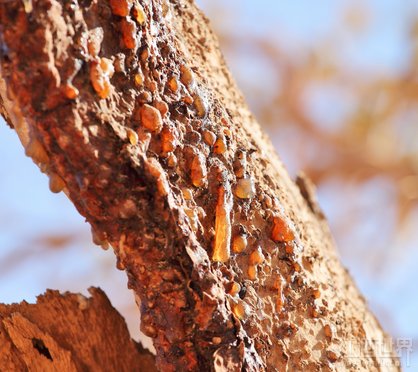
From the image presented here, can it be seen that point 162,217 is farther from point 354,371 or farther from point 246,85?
point 246,85

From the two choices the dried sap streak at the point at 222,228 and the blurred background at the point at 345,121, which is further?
the blurred background at the point at 345,121

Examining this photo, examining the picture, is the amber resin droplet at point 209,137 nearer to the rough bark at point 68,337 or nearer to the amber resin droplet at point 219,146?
the amber resin droplet at point 219,146

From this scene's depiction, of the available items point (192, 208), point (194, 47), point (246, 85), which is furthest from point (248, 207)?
point (246, 85)

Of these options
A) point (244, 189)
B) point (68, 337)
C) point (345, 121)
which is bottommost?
point (68, 337)

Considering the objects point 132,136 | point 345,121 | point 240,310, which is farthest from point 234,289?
point 345,121

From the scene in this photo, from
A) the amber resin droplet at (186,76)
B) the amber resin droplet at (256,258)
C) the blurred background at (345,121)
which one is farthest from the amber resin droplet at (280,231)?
the blurred background at (345,121)

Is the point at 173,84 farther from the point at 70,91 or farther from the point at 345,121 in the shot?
the point at 345,121
